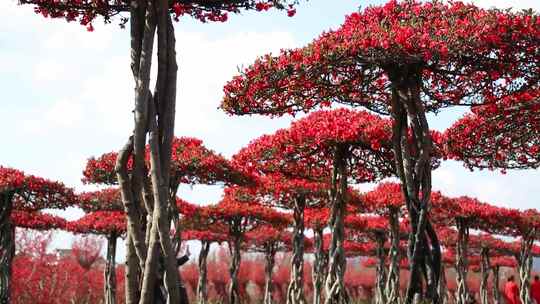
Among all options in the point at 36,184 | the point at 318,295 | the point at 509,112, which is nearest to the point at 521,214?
the point at 318,295

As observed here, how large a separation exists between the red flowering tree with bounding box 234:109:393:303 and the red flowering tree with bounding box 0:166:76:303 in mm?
6918

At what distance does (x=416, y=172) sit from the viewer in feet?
29.0

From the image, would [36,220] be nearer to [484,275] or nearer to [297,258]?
[297,258]

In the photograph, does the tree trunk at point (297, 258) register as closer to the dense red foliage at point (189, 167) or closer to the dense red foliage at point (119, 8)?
the dense red foliage at point (189, 167)

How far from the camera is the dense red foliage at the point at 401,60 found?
8.09m

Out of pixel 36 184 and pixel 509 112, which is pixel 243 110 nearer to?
pixel 509 112

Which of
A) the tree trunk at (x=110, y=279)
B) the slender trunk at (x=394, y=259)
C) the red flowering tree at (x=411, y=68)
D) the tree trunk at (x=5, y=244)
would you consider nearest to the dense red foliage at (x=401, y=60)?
the red flowering tree at (x=411, y=68)

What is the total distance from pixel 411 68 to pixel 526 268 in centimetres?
1859

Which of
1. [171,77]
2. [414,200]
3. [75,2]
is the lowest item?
[414,200]

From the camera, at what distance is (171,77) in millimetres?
5867

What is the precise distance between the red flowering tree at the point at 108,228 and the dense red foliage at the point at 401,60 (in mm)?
13898

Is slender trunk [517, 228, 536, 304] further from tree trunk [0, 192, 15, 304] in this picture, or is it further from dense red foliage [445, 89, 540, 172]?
tree trunk [0, 192, 15, 304]

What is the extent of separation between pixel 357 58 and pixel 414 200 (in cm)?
213

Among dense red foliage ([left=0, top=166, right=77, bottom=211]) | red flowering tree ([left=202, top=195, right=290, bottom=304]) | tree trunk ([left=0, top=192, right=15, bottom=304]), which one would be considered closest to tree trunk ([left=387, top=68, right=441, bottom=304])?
dense red foliage ([left=0, top=166, right=77, bottom=211])
